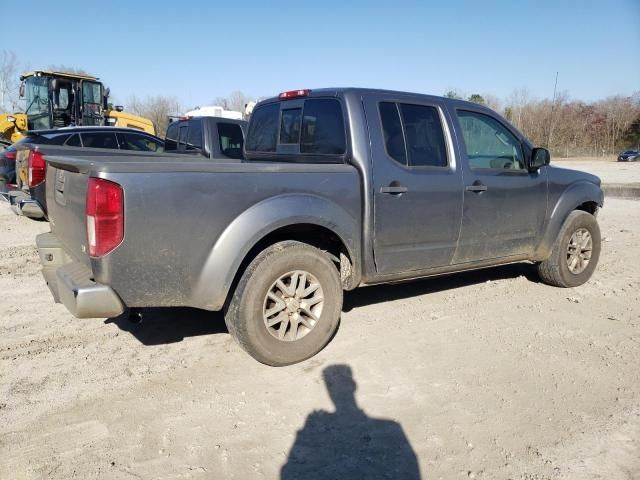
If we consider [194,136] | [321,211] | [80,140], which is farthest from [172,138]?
[321,211]

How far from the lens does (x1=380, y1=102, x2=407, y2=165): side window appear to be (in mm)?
4137

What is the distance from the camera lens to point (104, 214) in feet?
9.61

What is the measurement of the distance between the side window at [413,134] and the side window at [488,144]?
0.32 m

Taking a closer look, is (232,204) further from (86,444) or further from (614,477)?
(614,477)

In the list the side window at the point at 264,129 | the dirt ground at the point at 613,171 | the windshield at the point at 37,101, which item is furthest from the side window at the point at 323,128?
the dirt ground at the point at 613,171

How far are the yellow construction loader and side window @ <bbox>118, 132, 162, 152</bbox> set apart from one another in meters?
8.19

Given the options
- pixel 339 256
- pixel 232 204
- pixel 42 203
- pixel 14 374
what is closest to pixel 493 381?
pixel 339 256

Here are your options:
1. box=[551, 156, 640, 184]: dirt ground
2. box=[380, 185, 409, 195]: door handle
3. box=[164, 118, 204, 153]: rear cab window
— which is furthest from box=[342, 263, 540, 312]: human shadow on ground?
box=[551, 156, 640, 184]: dirt ground

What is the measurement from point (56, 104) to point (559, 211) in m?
16.6

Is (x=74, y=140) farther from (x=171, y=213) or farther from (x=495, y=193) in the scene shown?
(x=495, y=193)

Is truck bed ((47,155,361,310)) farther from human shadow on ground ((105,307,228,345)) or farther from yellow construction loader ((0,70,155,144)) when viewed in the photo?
yellow construction loader ((0,70,155,144))

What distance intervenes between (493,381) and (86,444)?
2.56 meters

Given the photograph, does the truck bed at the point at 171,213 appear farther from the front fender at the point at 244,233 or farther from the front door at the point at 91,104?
the front door at the point at 91,104

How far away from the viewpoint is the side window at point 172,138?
29.5 feet
